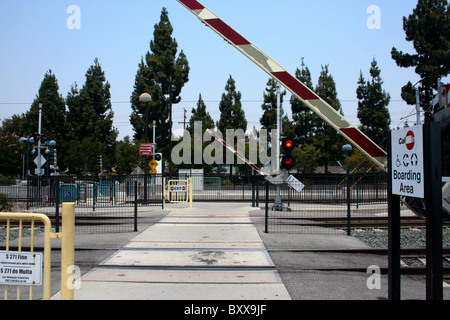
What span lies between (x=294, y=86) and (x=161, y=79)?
47033mm

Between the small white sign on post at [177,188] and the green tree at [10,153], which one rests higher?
the green tree at [10,153]

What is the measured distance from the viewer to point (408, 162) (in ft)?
13.1

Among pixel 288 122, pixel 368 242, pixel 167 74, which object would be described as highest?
pixel 167 74

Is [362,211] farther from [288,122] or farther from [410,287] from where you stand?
[288,122]

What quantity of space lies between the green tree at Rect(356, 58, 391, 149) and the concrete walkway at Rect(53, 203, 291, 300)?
132 ft

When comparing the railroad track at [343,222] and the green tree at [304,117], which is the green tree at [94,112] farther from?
the railroad track at [343,222]

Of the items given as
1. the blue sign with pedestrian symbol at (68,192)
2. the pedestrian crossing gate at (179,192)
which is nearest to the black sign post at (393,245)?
the pedestrian crossing gate at (179,192)

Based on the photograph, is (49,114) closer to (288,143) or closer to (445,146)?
(288,143)

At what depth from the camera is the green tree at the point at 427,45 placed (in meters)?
36.8

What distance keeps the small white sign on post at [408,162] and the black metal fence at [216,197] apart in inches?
258

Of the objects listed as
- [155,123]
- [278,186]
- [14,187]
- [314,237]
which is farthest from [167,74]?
[314,237]

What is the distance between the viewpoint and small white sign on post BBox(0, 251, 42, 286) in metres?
3.77
